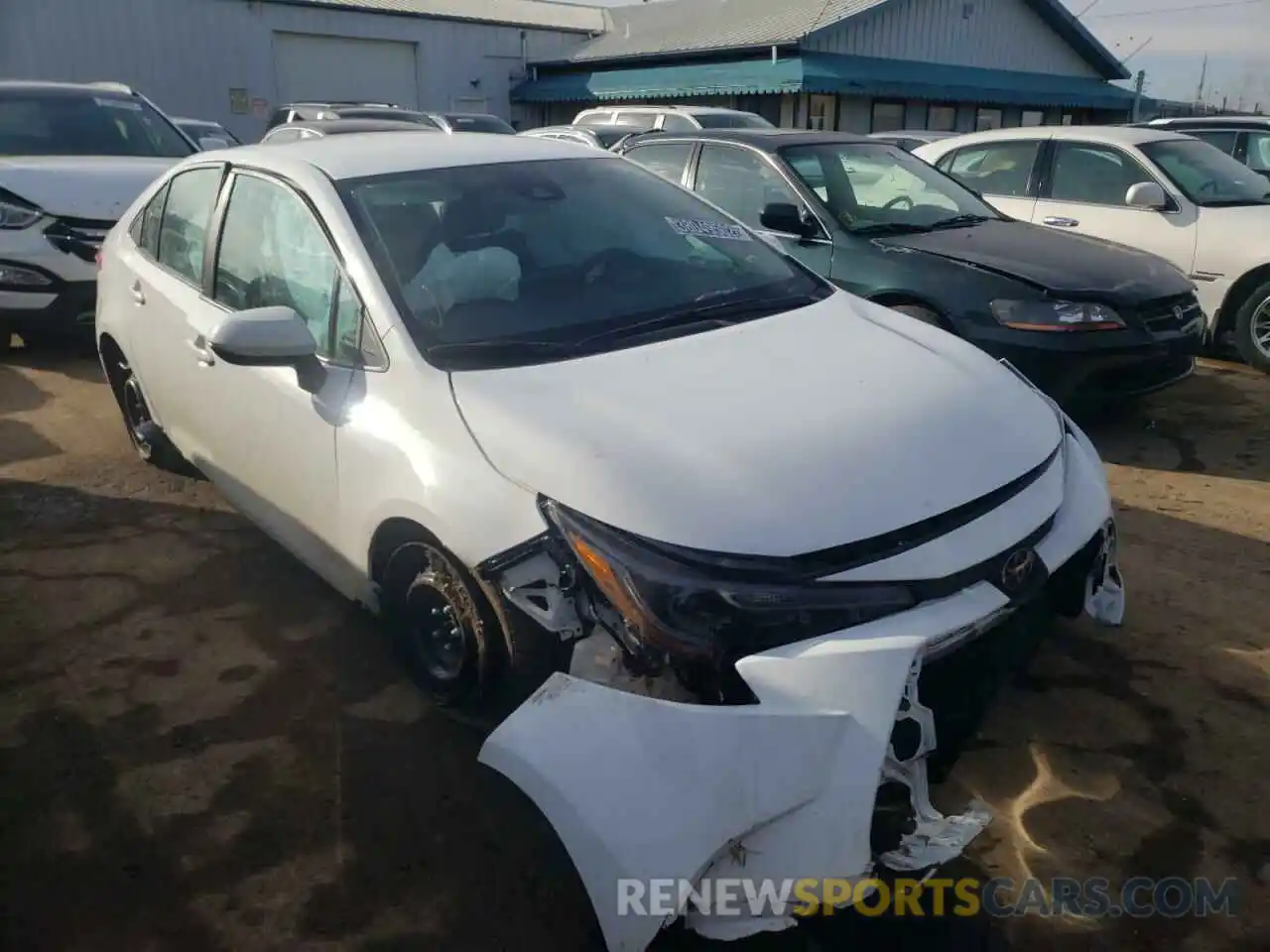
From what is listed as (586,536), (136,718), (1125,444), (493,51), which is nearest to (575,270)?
(586,536)

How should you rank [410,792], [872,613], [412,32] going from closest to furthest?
[872,613], [410,792], [412,32]

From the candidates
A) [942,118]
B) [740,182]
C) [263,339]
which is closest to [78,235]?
[740,182]

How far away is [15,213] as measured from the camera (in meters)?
6.59

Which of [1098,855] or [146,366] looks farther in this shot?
[146,366]

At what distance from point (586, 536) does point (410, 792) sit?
100 cm

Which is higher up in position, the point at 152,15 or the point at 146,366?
the point at 152,15

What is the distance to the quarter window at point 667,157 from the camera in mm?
6418

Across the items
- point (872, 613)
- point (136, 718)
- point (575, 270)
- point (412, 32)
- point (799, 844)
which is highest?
point (412, 32)

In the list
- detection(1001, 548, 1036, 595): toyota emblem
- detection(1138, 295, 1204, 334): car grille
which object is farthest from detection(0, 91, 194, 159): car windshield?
detection(1001, 548, 1036, 595): toyota emblem

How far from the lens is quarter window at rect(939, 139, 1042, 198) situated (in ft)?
25.1

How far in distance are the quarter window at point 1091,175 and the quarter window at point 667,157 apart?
2.91 metres

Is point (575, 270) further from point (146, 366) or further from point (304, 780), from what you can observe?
point (146, 366)

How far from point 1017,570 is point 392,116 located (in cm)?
1336

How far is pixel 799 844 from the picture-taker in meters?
1.99
